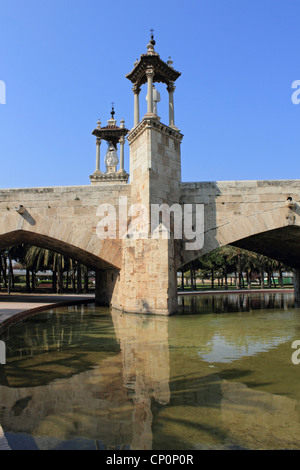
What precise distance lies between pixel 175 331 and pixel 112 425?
5615mm

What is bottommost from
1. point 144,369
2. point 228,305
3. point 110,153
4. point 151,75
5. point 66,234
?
point 228,305

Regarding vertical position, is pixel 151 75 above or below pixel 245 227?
above

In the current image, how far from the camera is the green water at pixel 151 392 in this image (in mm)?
3014

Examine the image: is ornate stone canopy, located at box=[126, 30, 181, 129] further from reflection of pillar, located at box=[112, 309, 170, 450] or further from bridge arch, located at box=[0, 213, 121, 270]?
reflection of pillar, located at box=[112, 309, 170, 450]

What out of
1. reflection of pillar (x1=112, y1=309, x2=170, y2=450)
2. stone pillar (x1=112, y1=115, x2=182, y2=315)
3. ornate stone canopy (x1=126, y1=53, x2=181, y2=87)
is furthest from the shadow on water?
ornate stone canopy (x1=126, y1=53, x2=181, y2=87)

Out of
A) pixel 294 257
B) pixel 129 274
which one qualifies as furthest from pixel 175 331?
pixel 294 257

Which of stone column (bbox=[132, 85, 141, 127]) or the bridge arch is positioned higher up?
stone column (bbox=[132, 85, 141, 127])

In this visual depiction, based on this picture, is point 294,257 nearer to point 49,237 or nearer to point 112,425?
point 49,237

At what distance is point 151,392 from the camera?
13.6ft

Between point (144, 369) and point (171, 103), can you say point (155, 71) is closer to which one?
point (171, 103)

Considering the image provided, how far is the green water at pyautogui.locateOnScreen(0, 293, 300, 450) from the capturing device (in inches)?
119

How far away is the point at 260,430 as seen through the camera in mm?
3135

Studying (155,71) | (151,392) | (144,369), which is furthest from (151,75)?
(151,392)

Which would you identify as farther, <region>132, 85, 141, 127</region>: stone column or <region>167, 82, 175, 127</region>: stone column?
<region>132, 85, 141, 127</region>: stone column
